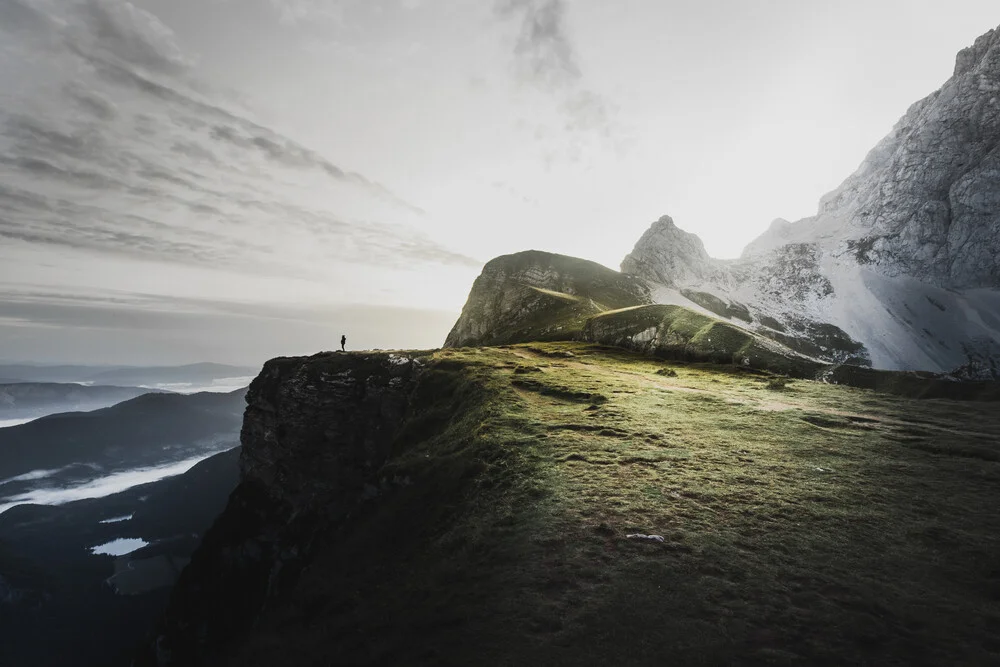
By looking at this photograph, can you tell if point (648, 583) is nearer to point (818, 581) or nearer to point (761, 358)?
point (818, 581)

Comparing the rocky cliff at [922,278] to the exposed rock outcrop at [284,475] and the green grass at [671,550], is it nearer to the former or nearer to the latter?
the exposed rock outcrop at [284,475]

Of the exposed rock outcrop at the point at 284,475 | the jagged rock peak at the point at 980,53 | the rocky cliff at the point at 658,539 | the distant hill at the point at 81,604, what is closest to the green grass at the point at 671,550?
the rocky cliff at the point at 658,539

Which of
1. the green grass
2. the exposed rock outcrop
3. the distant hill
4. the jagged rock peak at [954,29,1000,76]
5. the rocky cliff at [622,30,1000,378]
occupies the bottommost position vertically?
the distant hill

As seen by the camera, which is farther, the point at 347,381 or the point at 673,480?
the point at 347,381

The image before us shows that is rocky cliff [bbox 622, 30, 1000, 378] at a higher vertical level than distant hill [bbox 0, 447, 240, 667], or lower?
higher

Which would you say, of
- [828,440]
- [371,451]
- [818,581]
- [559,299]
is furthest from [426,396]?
[559,299]

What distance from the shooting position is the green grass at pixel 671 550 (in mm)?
11430

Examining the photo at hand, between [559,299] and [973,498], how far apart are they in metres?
103

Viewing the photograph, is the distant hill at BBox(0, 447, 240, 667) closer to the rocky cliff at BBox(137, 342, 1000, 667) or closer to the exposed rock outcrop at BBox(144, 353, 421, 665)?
the exposed rock outcrop at BBox(144, 353, 421, 665)

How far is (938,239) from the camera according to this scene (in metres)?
182

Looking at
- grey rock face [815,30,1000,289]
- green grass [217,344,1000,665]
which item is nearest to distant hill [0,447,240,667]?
green grass [217,344,1000,665]

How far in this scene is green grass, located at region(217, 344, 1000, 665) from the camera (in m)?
11.4

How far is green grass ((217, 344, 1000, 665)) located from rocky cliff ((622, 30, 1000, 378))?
5536 inches

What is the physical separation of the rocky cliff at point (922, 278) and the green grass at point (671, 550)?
141 metres
